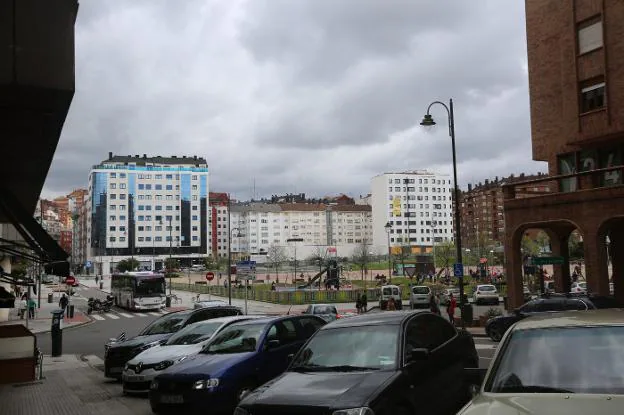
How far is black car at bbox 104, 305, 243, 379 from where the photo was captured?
585 inches

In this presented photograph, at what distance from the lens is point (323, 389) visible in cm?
605

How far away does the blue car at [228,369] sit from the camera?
8.44 m

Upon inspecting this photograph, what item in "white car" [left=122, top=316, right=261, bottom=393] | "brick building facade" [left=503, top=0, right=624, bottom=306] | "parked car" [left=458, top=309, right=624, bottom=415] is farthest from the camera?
"brick building facade" [left=503, top=0, right=624, bottom=306]

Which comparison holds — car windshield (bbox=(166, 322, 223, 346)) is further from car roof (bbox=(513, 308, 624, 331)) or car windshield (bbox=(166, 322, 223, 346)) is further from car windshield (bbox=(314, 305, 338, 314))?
car windshield (bbox=(314, 305, 338, 314))

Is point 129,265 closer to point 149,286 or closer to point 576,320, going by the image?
point 149,286

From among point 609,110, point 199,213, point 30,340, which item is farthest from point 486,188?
point 30,340

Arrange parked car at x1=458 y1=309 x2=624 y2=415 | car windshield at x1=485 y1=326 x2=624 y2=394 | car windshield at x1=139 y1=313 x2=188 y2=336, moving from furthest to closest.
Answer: car windshield at x1=139 y1=313 x2=188 y2=336, car windshield at x1=485 y1=326 x2=624 y2=394, parked car at x1=458 y1=309 x2=624 y2=415

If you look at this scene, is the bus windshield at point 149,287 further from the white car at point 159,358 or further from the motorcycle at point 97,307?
the white car at point 159,358

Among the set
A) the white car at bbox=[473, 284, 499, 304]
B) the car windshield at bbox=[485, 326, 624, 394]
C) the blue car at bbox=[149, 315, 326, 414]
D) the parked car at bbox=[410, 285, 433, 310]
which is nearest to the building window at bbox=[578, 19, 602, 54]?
the parked car at bbox=[410, 285, 433, 310]

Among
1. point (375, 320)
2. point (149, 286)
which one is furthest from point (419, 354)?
point (149, 286)

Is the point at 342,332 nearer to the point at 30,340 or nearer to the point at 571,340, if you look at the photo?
the point at 571,340

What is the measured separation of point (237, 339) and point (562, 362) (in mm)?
6319

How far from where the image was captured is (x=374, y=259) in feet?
448

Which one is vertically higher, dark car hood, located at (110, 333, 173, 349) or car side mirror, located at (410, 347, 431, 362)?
car side mirror, located at (410, 347, 431, 362)
